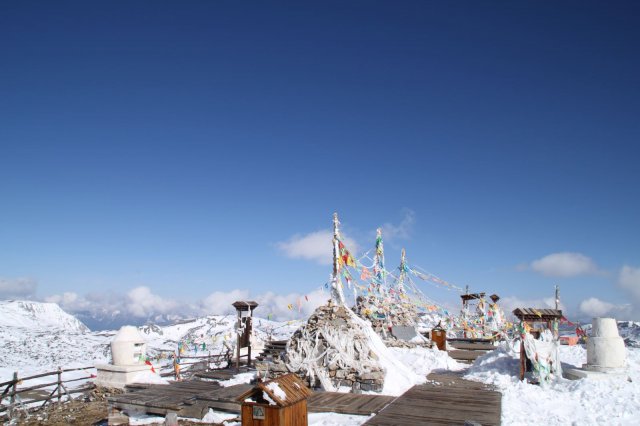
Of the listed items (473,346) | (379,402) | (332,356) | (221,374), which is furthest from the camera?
(473,346)

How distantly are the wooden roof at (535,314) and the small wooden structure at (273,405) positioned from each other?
1182 cm

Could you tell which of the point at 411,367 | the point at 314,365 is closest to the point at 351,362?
the point at 314,365

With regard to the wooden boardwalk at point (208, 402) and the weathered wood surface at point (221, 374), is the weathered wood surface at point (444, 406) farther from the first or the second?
the weathered wood surface at point (221, 374)

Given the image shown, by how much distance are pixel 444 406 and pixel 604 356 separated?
749cm

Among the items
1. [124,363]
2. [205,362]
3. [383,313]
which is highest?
[383,313]

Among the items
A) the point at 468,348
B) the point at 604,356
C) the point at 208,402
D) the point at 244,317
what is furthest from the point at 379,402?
the point at 468,348

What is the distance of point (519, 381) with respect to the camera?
1705 cm

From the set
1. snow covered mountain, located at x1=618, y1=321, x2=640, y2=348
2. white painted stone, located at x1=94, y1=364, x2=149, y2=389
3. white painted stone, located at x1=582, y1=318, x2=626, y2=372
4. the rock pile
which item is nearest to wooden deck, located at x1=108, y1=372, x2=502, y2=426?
white painted stone, located at x1=94, y1=364, x2=149, y2=389

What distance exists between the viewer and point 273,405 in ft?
29.1

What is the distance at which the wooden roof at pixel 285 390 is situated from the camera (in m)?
8.86

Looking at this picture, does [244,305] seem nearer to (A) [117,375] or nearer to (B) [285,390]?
(A) [117,375]

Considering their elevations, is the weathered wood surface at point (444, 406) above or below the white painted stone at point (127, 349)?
below

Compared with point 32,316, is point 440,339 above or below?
below

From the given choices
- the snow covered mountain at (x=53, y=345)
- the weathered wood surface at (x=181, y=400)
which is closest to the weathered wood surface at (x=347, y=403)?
the weathered wood surface at (x=181, y=400)
